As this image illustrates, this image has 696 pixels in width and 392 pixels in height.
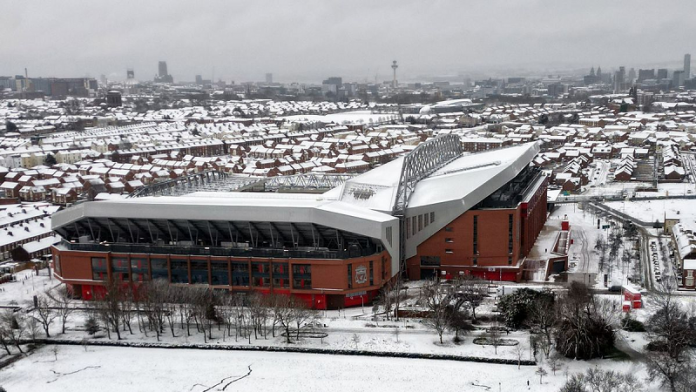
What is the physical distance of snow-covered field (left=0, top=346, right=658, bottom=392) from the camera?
19.8m

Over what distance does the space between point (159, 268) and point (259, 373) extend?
28.9 ft

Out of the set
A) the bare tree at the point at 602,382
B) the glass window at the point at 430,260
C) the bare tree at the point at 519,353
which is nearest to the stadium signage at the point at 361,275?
the glass window at the point at 430,260

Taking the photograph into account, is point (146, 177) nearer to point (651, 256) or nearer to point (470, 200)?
point (470, 200)

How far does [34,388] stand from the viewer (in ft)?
66.3

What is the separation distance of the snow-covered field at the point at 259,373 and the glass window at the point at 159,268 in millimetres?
5256

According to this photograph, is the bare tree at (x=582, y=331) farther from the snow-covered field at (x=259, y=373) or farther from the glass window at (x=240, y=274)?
the glass window at (x=240, y=274)

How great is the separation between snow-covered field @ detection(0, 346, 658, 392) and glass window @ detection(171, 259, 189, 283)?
5.09m

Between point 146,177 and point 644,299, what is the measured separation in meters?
44.9

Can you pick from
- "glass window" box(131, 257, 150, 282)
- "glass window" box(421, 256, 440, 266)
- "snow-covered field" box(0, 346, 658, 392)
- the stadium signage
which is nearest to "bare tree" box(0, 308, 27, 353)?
"snow-covered field" box(0, 346, 658, 392)

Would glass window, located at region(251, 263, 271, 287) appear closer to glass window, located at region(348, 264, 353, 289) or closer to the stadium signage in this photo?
glass window, located at region(348, 264, 353, 289)

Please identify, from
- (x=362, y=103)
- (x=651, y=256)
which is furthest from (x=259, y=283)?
(x=362, y=103)

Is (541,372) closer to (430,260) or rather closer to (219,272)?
(430,260)

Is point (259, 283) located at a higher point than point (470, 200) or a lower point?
lower

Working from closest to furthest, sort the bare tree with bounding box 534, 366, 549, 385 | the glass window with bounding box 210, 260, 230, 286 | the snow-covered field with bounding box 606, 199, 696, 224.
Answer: the bare tree with bounding box 534, 366, 549, 385, the glass window with bounding box 210, 260, 230, 286, the snow-covered field with bounding box 606, 199, 696, 224
